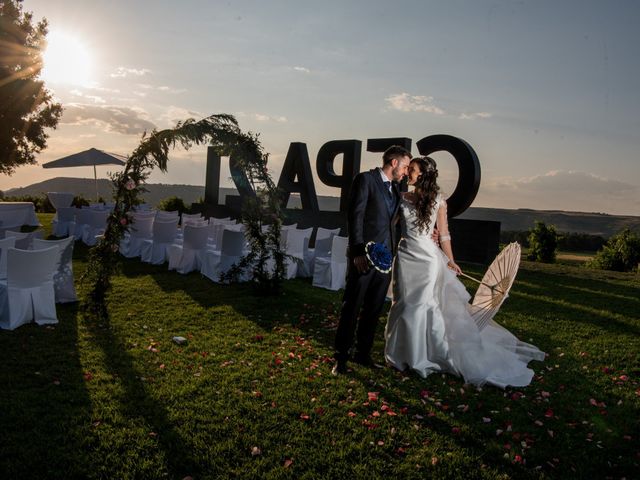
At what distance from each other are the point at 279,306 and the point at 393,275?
3.06 metres

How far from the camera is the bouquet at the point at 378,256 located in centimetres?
408

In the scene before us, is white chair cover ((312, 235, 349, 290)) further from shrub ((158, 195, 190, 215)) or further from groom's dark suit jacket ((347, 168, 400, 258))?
shrub ((158, 195, 190, 215))

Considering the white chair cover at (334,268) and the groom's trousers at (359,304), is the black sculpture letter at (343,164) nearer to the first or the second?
the white chair cover at (334,268)

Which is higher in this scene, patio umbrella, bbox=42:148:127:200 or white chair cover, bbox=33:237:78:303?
patio umbrella, bbox=42:148:127:200

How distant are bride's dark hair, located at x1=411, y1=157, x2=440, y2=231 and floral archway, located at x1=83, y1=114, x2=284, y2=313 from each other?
11.3 feet

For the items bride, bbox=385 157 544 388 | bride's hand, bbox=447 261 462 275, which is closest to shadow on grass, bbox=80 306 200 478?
bride, bbox=385 157 544 388

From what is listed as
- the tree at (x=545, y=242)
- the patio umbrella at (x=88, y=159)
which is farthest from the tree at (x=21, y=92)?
the tree at (x=545, y=242)

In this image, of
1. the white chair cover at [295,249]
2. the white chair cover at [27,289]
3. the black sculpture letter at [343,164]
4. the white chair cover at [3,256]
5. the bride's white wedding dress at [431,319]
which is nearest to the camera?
the bride's white wedding dress at [431,319]

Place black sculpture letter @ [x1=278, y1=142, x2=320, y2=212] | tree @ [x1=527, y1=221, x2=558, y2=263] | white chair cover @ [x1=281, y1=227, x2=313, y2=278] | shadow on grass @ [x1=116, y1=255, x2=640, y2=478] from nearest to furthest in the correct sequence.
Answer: shadow on grass @ [x1=116, y1=255, x2=640, y2=478] < white chair cover @ [x1=281, y1=227, x2=313, y2=278] < black sculpture letter @ [x1=278, y1=142, x2=320, y2=212] < tree @ [x1=527, y1=221, x2=558, y2=263]

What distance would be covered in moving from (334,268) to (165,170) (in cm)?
383

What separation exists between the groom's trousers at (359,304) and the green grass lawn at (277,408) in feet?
1.09

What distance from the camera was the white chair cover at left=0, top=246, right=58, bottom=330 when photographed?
5645mm

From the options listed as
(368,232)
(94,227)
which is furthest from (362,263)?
(94,227)

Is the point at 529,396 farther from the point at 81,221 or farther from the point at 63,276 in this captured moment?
the point at 81,221
